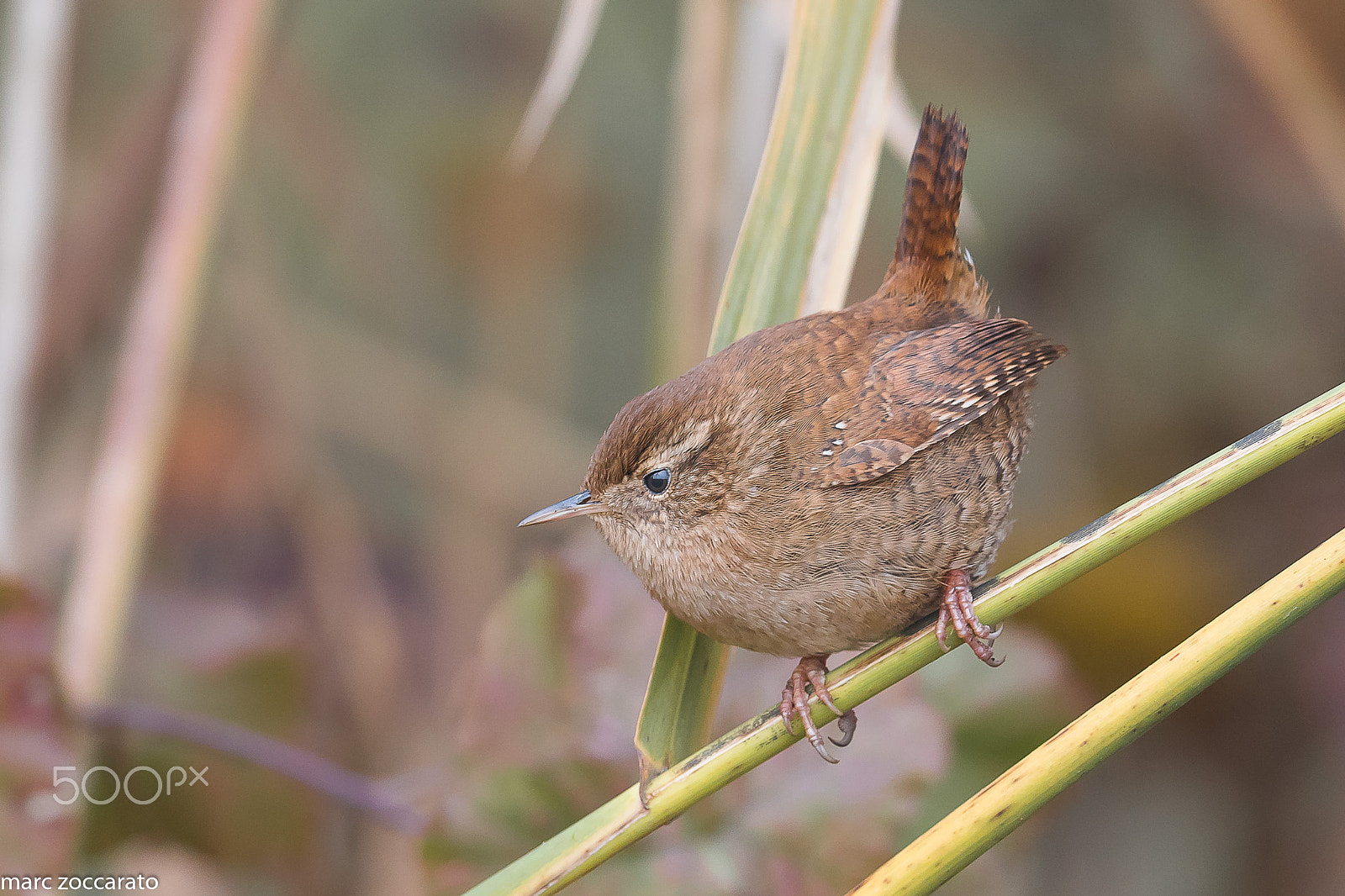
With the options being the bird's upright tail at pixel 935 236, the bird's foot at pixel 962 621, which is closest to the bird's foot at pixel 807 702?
the bird's foot at pixel 962 621

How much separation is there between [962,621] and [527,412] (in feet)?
7.11

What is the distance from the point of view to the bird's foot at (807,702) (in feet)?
4.51

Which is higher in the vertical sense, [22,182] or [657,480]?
[22,182]

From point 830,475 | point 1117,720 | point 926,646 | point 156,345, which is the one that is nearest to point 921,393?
point 830,475

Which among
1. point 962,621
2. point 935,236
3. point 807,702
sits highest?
point 935,236

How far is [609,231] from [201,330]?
1338mm

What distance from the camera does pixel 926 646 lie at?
1.38 metres

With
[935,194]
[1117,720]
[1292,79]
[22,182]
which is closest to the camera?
[1117,720]

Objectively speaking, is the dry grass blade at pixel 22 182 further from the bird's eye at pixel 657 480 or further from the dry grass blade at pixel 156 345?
the bird's eye at pixel 657 480

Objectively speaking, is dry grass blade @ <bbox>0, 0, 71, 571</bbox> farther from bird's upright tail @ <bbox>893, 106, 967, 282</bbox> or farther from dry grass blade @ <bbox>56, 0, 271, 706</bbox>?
bird's upright tail @ <bbox>893, 106, 967, 282</bbox>

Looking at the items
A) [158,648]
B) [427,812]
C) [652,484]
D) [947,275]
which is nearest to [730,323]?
[652,484]

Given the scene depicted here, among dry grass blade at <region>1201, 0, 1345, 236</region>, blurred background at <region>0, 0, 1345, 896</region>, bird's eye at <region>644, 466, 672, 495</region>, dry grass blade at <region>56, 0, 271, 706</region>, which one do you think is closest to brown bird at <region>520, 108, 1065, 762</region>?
bird's eye at <region>644, 466, 672, 495</region>

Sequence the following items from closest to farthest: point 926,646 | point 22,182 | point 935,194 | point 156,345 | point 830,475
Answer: point 926,646
point 830,475
point 935,194
point 156,345
point 22,182

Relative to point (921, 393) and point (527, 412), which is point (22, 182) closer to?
point (527, 412)
